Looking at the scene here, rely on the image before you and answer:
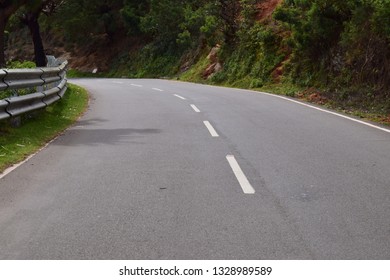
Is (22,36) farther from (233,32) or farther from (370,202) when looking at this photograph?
(370,202)

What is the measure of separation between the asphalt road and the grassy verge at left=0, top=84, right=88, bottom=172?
37 cm

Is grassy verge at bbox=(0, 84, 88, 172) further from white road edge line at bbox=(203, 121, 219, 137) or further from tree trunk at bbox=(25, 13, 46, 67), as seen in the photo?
tree trunk at bbox=(25, 13, 46, 67)

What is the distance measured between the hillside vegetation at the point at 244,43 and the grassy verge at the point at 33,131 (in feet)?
27.6

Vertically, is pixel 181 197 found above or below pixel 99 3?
below

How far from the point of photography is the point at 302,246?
175 inches

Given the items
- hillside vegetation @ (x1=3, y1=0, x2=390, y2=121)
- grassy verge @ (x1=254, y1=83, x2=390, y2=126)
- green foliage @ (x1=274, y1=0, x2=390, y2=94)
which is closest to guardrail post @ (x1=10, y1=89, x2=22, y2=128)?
grassy verge @ (x1=254, y1=83, x2=390, y2=126)

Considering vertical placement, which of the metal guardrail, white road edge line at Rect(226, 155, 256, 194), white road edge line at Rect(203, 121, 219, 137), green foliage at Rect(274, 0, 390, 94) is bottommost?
white road edge line at Rect(203, 121, 219, 137)

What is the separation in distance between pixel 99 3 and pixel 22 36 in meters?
18.3

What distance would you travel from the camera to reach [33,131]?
10.8m

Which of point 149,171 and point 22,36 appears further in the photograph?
point 22,36

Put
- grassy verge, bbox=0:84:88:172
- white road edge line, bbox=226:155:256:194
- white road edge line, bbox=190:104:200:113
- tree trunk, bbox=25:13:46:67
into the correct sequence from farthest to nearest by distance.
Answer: tree trunk, bbox=25:13:46:67, white road edge line, bbox=190:104:200:113, grassy verge, bbox=0:84:88:172, white road edge line, bbox=226:155:256:194

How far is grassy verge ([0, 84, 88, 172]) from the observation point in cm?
860

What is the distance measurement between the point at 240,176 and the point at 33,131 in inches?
219

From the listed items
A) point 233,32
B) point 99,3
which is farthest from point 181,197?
point 99,3
